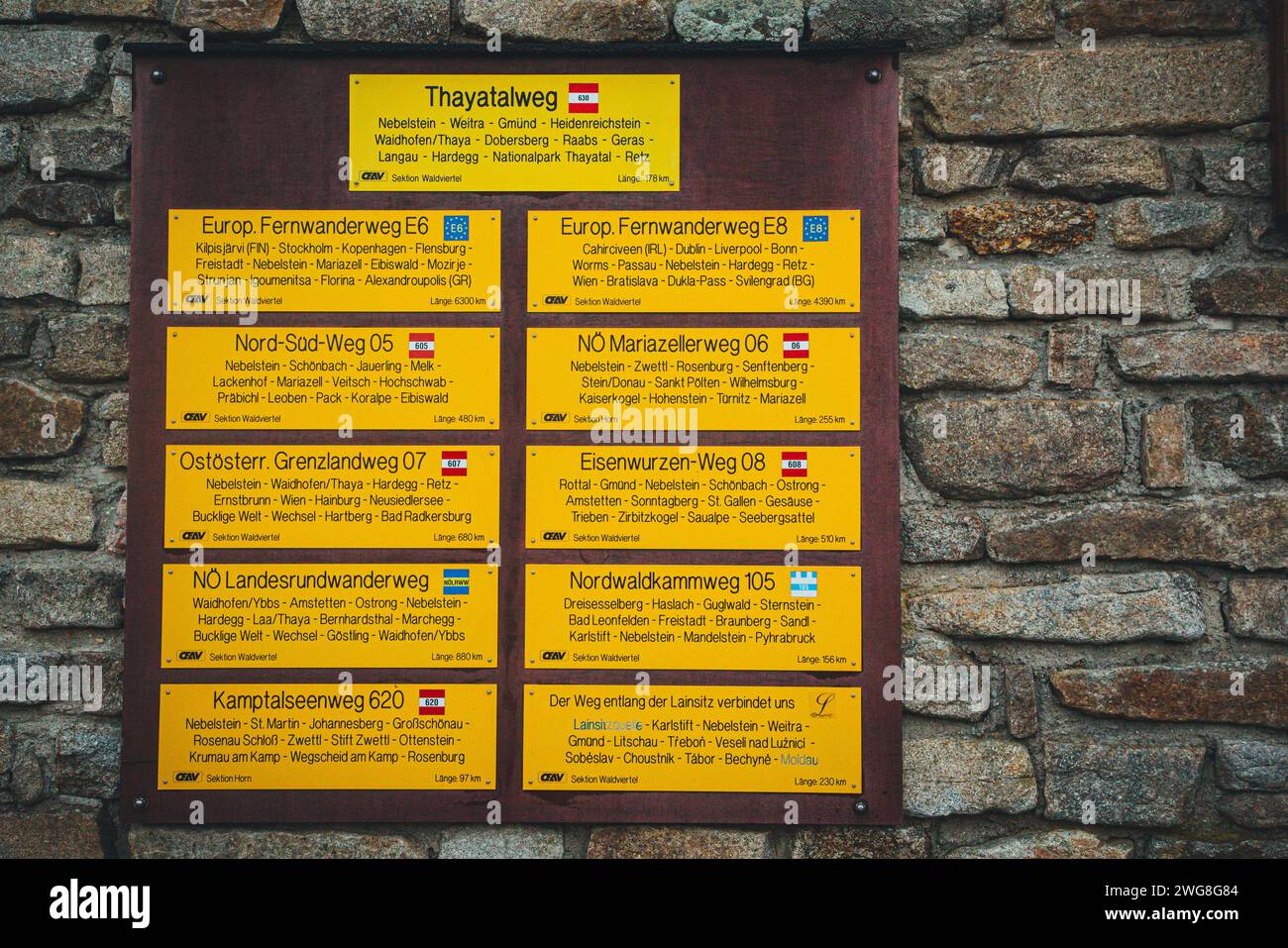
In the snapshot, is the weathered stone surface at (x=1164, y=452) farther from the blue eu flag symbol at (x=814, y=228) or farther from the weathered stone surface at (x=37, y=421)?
the weathered stone surface at (x=37, y=421)

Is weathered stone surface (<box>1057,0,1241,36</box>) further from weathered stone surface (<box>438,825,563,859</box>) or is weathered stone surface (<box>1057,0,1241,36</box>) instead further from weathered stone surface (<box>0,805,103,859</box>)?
weathered stone surface (<box>0,805,103,859</box>)

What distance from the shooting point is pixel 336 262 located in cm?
247

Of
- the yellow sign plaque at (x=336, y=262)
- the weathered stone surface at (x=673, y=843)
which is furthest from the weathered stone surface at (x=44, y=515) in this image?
the weathered stone surface at (x=673, y=843)

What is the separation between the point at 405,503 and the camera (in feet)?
8.00

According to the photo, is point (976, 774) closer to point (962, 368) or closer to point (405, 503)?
point (962, 368)

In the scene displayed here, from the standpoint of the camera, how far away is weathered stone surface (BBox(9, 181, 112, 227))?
98.6 inches

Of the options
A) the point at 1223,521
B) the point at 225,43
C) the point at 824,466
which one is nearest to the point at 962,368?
the point at 824,466

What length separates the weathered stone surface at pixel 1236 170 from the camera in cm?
242

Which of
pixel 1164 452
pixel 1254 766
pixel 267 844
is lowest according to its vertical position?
pixel 267 844

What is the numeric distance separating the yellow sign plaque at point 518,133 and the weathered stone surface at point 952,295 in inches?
28.1

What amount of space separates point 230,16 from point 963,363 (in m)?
2.22

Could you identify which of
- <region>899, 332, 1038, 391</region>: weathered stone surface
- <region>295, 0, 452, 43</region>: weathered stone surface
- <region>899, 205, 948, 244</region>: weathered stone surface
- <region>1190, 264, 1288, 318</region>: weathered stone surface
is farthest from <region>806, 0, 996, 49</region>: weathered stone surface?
<region>295, 0, 452, 43</region>: weathered stone surface

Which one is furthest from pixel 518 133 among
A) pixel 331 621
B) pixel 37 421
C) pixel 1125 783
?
pixel 1125 783

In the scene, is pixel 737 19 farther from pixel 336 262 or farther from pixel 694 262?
pixel 336 262
